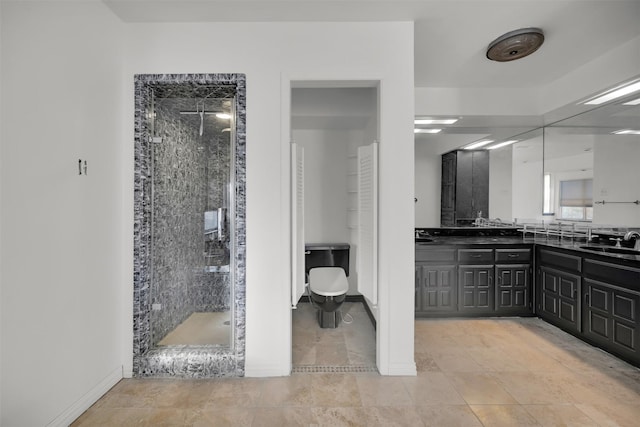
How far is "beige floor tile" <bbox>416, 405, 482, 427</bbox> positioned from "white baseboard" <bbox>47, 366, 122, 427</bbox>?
2028mm

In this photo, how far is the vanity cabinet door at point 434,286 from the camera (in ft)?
11.2

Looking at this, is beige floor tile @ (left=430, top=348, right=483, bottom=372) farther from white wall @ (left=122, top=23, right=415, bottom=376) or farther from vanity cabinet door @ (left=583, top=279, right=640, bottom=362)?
vanity cabinet door @ (left=583, top=279, right=640, bottom=362)

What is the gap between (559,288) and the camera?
3.11 metres

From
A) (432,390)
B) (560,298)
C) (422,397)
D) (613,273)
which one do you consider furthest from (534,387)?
(560,298)

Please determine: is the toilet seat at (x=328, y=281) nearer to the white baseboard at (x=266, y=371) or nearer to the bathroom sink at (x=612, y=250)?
the white baseboard at (x=266, y=371)

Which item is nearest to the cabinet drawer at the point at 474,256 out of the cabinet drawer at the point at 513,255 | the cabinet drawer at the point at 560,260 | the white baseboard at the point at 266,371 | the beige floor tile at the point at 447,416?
the cabinet drawer at the point at 513,255

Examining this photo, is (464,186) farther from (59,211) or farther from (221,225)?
(59,211)

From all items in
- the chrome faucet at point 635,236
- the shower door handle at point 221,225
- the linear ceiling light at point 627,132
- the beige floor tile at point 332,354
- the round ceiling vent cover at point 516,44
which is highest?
the round ceiling vent cover at point 516,44

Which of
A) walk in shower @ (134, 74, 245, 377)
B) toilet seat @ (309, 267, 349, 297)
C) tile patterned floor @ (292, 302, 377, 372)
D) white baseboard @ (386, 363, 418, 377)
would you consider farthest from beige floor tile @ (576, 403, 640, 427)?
walk in shower @ (134, 74, 245, 377)

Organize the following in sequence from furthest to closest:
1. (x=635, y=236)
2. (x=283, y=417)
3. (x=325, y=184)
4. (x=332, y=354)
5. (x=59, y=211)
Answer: (x=325, y=184), (x=635, y=236), (x=332, y=354), (x=283, y=417), (x=59, y=211)

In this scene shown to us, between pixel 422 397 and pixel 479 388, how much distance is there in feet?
1.44

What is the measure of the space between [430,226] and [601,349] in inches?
74.7

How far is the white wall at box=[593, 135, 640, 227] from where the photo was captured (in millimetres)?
2910

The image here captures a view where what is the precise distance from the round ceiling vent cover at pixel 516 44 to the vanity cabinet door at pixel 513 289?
6.86ft
